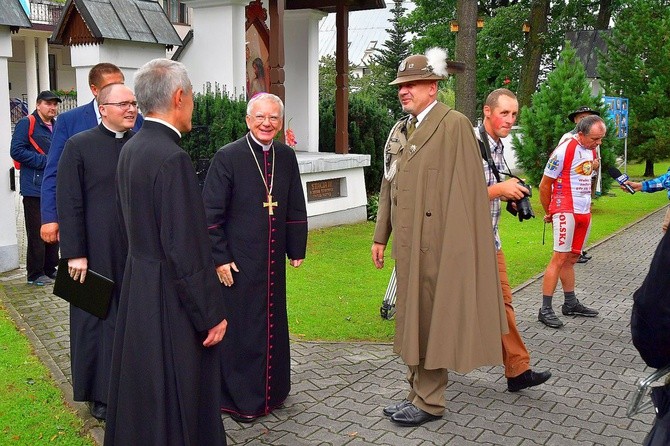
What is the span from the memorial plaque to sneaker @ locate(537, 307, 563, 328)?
596 centimetres

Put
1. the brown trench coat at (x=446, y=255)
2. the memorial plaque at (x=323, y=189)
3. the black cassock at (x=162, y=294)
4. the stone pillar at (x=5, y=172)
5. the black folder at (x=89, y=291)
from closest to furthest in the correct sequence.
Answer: the black cassock at (x=162, y=294) < the black folder at (x=89, y=291) < the brown trench coat at (x=446, y=255) < the stone pillar at (x=5, y=172) < the memorial plaque at (x=323, y=189)

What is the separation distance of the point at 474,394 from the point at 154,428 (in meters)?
2.60

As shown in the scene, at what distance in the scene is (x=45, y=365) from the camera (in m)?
5.85

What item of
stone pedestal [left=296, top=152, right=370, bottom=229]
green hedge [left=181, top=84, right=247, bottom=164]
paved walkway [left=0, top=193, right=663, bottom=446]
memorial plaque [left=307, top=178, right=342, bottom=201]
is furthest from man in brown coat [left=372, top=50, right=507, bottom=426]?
memorial plaque [left=307, top=178, right=342, bottom=201]

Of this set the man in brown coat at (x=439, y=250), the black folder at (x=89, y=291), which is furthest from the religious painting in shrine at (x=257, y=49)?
the black folder at (x=89, y=291)

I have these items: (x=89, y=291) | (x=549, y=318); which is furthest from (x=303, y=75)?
(x=89, y=291)

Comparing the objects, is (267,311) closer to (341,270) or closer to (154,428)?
(154,428)

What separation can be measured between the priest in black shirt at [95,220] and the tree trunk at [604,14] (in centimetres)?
3453

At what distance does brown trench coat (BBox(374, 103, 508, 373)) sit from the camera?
447 cm

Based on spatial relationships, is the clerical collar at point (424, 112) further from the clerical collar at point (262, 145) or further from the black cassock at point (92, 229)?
the black cassock at point (92, 229)

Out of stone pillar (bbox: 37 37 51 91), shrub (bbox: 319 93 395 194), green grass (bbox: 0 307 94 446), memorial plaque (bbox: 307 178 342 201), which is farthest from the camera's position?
stone pillar (bbox: 37 37 51 91)

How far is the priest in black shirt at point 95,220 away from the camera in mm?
4578

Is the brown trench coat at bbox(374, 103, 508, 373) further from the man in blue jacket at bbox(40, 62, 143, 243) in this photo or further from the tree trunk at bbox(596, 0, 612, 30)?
the tree trunk at bbox(596, 0, 612, 30)

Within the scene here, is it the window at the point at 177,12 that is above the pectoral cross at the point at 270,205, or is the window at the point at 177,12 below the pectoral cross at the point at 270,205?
above
